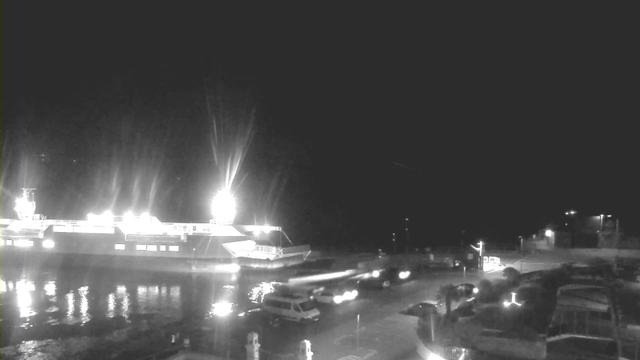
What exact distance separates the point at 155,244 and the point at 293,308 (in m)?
8.73

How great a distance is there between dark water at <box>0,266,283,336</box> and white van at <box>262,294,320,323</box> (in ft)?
4.36

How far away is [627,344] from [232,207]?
471 inches

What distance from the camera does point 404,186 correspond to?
4175 centimetres

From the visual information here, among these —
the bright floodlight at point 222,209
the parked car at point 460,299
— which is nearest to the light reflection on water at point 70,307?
the bright floodlight at point 222,209

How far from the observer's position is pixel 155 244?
14.5 meters

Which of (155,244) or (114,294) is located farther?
(155,244)

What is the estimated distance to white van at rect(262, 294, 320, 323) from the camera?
282 inches

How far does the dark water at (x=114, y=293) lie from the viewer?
8.97 m

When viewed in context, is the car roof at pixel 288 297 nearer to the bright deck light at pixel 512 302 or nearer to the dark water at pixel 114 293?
the dark water at pixel 114 293

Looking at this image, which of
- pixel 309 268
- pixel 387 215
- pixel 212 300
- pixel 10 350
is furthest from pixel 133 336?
pixel 387 215

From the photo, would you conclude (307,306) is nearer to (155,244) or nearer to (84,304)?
(84,304)

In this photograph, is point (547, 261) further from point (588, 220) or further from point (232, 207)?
point (232, 207)

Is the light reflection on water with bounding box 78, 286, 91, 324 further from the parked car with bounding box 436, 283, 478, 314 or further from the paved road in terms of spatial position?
the parked car with bounding box 436, 283, 478, 314

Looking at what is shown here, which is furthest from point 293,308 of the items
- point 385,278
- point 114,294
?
point 114,294
